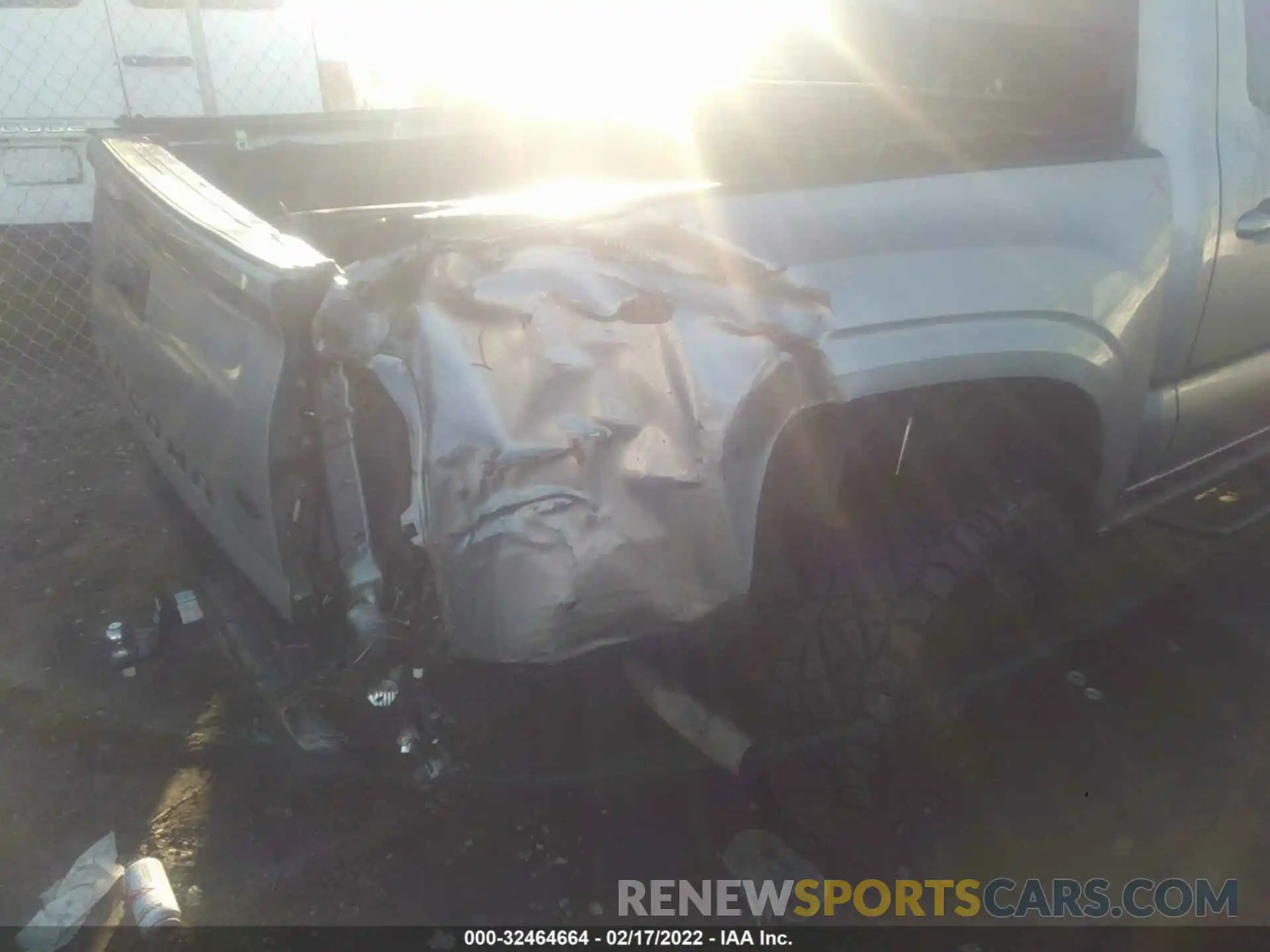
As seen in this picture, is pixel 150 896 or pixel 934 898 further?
pixel 934 898

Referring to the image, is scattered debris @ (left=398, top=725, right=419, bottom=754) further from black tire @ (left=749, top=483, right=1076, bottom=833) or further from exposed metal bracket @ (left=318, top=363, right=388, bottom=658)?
black tire @ (left=749, top=483, right=1076, bottom=833)

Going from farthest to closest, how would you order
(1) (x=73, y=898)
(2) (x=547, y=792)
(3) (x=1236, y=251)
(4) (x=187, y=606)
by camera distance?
(4) (x=187, y=606)
(2) (x=547, y=792)
(3) (x=1236, y=251)
(1) (x=73, y=898)

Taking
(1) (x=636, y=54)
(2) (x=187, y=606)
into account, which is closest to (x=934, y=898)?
(2) (x=187, y=606)

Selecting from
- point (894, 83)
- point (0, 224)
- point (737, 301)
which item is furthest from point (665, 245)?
point (0, 224)

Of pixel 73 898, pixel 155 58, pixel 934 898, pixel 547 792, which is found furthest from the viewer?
pixel 155 58

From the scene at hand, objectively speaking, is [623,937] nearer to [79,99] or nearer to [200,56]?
[200,56]

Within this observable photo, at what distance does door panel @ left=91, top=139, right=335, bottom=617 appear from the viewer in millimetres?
1725

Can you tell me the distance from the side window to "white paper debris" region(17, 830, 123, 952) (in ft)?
10.7

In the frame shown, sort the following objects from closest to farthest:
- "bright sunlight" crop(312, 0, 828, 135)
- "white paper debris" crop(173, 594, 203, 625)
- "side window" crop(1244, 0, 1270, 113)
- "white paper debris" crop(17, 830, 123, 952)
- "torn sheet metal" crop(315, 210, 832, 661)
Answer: "torn sheet metal" crop(315, 210, 832, 661)
"white paper debris" crop(17, 830, 123, 952)
"side window" crop(1244, 0, 1270, 113)
"white paper debris" crop(173, 594, 203, 625)
"bright sunlight" crop(312, 0, 828, 135)

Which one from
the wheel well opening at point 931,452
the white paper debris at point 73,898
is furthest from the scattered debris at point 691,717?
the white paper debris at point 73,898

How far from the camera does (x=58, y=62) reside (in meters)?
5.59

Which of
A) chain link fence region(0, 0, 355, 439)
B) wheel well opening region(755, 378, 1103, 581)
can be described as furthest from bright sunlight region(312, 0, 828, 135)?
chain link fence region(0, 0, 355, 439)

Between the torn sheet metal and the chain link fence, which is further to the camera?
the chain link fence

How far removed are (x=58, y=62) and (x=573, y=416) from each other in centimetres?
548
